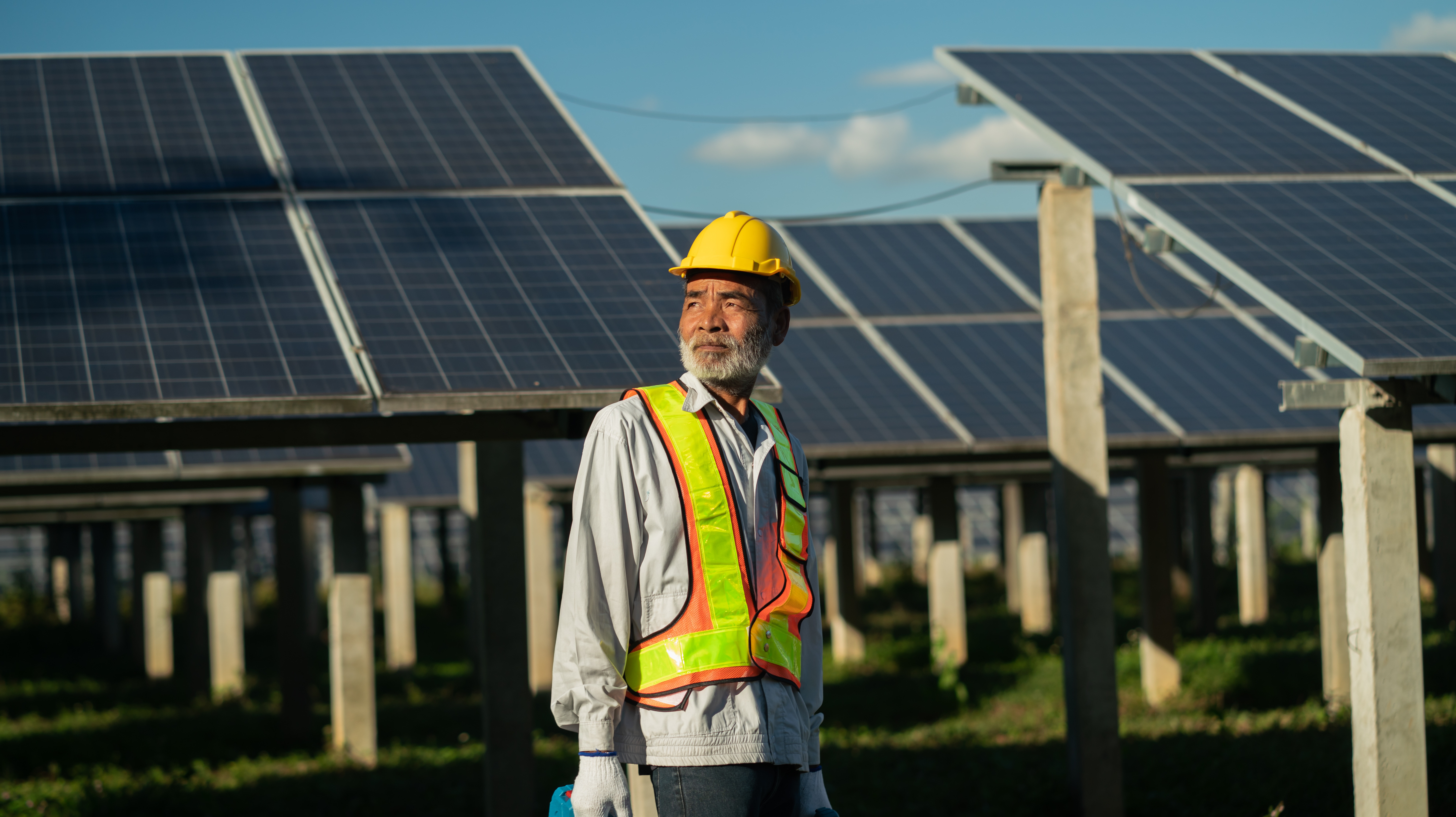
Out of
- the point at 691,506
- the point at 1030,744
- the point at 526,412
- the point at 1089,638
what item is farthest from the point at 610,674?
the point at 1030,744

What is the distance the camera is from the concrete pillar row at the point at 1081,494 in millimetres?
8477

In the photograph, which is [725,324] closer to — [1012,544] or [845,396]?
[845,396]

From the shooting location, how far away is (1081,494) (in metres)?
8.59

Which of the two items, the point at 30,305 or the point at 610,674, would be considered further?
the point at 30,305

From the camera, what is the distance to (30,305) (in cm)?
669

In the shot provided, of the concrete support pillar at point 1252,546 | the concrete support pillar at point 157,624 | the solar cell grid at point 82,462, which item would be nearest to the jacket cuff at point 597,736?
the solar cell grid at point 82,462

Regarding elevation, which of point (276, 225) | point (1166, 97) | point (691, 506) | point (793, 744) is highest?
point (1166, 97)

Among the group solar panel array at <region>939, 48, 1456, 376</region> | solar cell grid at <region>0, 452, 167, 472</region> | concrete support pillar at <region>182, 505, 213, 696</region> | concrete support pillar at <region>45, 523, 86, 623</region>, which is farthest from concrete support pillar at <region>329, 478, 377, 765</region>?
concrete support pillar at <region>45, 523, 86, 623</region>

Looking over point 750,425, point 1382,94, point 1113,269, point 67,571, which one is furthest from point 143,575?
point 750,425

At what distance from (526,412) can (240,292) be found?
1.59m

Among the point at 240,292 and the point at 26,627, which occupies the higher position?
the point at 240,292

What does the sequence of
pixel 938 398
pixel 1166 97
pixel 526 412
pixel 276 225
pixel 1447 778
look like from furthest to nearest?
pixel 938 398, pixel 1166 97, pixel 1447 778, pixel 276 225, pixel 526 412

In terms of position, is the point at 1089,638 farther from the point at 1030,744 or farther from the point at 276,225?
the point at 276,225

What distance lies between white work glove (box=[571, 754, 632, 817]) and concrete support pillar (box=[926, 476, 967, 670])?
47.2 ft
